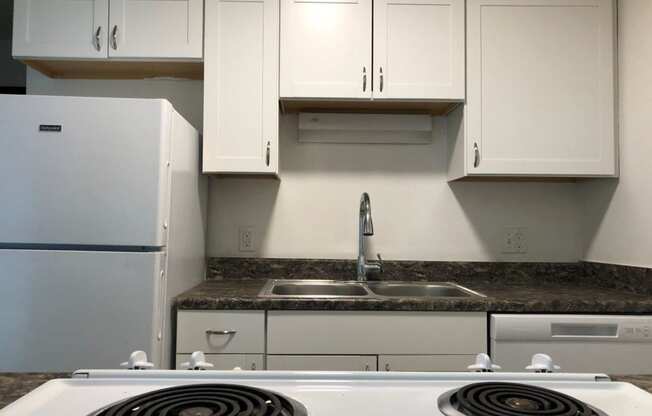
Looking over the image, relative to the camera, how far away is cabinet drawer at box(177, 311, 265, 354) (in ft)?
4.98

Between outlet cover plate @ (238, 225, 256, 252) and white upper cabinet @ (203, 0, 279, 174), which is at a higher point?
white upper cabinet @ (203, 0, 279, 174)

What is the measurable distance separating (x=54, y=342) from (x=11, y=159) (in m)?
0.62

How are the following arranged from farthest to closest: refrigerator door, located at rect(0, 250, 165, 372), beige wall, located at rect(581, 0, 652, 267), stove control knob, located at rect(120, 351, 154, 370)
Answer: beige wall, located at rect(581, 0, 652, 267) → refrigerator door, located at rect(0, 250, 165, 372) → stove control knob, located at rect(120, 351, 154, 370)

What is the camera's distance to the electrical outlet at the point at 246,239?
213 centimetres

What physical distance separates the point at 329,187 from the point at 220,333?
3.08ft

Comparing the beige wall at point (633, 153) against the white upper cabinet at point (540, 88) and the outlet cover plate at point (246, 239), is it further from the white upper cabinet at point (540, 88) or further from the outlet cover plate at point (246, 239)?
the outlet cover plate at point (246, 239)

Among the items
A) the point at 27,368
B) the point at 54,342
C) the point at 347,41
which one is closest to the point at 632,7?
the point at 347,41

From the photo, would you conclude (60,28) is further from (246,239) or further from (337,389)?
(337,389)

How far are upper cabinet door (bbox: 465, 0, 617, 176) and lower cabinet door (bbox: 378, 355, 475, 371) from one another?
82cm

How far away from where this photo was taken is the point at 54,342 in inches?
54.3

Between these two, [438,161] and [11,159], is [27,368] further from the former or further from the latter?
[438,161]

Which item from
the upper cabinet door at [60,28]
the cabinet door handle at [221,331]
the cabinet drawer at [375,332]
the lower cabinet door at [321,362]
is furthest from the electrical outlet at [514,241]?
the upper cabinet door at [60,28]

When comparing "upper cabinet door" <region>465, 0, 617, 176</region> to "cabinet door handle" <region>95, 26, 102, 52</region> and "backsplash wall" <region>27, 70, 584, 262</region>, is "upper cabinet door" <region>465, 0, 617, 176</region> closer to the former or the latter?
"backsplash wall" <region>27, 70, 584, 262</region>

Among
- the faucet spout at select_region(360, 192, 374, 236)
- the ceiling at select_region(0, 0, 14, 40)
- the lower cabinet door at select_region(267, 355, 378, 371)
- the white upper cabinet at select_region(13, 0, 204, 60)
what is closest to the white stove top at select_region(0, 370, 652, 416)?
the lower cabinet door at select_region(267, 355, 378, 371)
